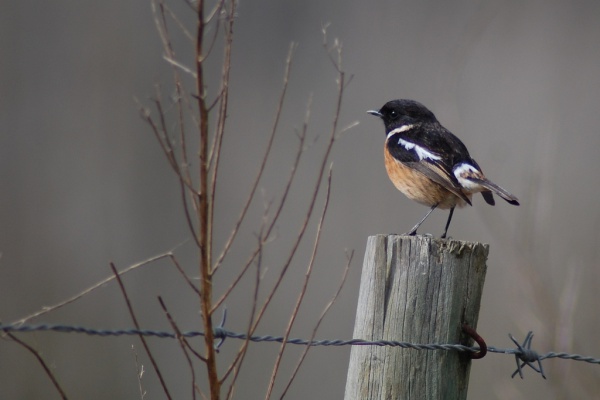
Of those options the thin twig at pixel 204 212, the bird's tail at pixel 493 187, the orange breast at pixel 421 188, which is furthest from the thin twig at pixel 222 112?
the orange breast at pixel 421 188

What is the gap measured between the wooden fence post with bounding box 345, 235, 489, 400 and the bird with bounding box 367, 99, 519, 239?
179cm

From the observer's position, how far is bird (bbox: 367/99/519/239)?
4980 mm

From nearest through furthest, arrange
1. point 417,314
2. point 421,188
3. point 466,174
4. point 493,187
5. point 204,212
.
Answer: point 204,212
point 417,314
point 493,187
point 466,174
point 421,188

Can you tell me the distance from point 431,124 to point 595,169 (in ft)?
14.9

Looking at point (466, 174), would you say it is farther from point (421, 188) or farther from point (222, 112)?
point (222, 112)

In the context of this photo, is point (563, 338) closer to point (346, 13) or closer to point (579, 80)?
point (579, 80)

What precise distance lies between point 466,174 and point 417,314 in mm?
2187

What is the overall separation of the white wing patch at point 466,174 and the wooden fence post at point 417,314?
6.27 ft

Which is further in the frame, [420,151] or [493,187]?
[420,151]

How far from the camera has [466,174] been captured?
5.04m

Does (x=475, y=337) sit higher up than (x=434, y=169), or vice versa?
(x=434, y=169)

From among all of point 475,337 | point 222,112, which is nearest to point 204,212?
point 222,112

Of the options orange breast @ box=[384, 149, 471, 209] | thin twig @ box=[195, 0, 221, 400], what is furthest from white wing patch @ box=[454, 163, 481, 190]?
thin twig @ box=[195, 0, 221, 400]

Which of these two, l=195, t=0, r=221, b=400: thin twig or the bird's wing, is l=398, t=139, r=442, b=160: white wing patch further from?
l=195, t=0, r=221, b=400: thin twig
